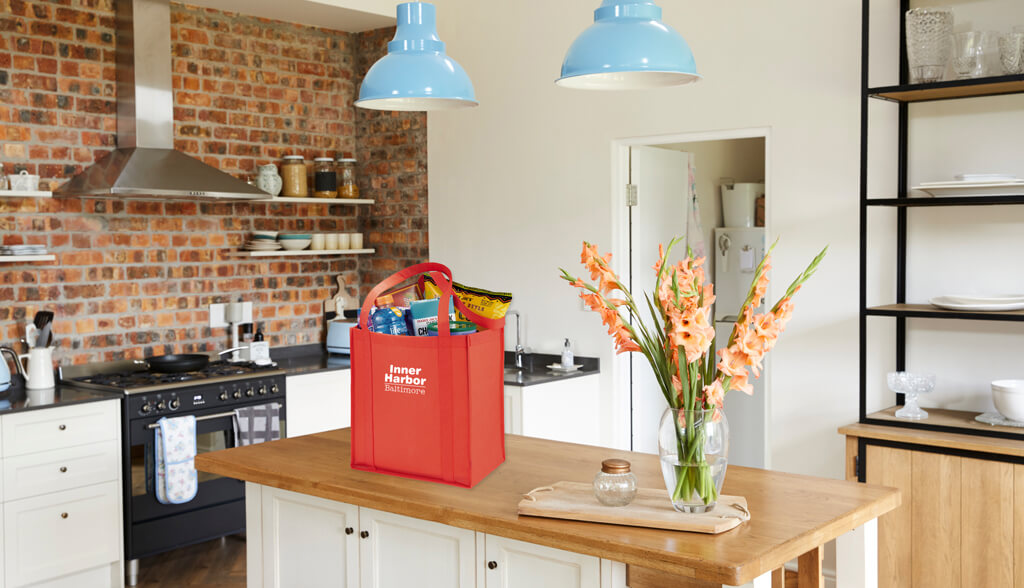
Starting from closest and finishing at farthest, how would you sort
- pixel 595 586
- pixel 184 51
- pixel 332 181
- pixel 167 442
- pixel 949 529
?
1. pixel 595 586
2. pixel 949 529
3. pixel 167 442
4. pixel 184 51
5. pixel 332 181

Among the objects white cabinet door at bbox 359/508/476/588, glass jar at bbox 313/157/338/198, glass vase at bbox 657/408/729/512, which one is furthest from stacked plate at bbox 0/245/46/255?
glass vase at bbox 657/408/729/512

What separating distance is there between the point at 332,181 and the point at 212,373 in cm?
150

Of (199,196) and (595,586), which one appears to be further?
(199,196)

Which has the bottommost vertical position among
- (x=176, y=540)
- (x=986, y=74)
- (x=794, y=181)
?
(x=176, y=540)

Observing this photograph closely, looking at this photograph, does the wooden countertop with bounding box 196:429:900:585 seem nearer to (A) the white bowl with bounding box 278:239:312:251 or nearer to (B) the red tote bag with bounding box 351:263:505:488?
(B) the red tote bag with bounding box 351:263:505:488

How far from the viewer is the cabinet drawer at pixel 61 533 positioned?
3879 mm

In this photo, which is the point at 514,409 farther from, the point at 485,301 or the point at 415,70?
the point at 415,70

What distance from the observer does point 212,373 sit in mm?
4699

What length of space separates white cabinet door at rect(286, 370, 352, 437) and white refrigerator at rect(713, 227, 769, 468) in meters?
2.22

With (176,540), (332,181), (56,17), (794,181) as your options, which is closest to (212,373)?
(176,540)

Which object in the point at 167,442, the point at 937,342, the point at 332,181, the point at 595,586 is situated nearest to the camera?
the point at 595,586

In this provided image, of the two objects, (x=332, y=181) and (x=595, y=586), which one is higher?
(x=332, y=181)

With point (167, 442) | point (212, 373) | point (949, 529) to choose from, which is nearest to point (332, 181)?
point (212, 373)

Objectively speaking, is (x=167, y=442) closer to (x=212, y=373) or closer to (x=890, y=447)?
(x=212, y=373)
